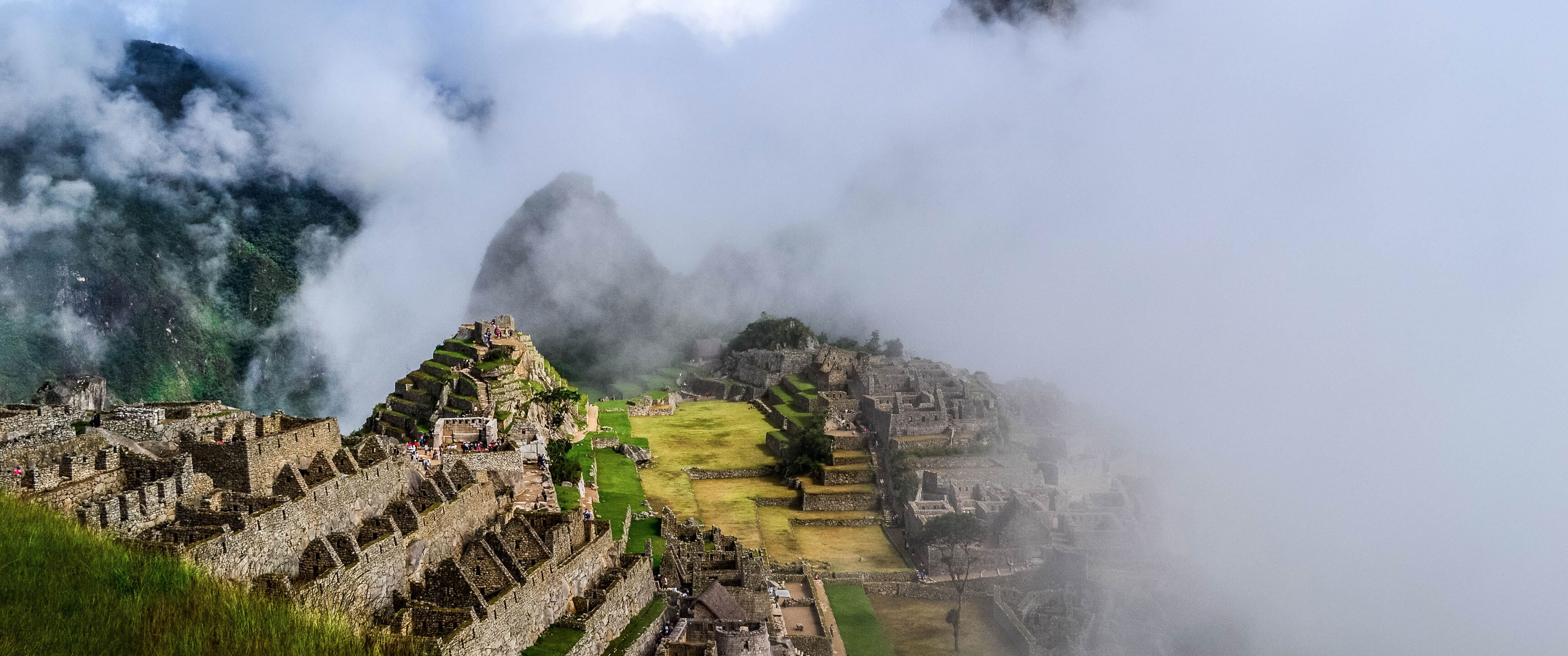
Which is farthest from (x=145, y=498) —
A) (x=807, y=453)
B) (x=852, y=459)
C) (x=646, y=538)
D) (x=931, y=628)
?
(x=852, y=459)

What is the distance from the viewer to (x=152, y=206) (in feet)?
141

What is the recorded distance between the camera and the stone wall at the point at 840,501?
44.2 m

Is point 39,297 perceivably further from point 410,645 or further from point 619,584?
point 410,645

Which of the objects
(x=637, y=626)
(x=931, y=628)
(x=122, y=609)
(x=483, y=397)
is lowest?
(x=931, y=628)

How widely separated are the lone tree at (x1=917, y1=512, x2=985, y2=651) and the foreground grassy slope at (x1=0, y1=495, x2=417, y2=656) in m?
27.4

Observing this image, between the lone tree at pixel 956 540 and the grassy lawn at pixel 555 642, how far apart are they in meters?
19.8

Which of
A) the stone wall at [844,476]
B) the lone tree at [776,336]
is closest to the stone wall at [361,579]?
the stone wall at [844,476]

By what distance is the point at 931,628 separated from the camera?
104 ft

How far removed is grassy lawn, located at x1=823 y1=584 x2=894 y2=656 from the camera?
2902 cm

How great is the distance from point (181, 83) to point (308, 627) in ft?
171

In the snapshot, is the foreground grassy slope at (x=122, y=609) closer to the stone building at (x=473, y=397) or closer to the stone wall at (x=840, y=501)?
the stone building at (x=473, y=397)

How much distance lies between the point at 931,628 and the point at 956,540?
196 inches

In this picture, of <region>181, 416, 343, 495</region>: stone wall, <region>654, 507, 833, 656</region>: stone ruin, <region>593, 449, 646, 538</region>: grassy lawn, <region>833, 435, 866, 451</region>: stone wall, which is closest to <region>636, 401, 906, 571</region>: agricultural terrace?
<region>593, 449, 646, 538</region>: grassy lawn

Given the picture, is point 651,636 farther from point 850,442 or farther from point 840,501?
point 850,442
